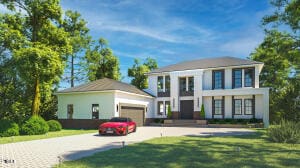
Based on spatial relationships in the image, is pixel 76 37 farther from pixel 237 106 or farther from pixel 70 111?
pixel 237 106

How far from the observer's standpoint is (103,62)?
4434cm

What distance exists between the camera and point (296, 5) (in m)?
18.0

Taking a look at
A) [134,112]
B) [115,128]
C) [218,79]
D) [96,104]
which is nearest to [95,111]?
[96,104]

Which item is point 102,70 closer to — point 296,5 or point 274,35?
point 274,35

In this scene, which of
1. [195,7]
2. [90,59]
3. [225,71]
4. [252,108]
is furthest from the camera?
[90,59]

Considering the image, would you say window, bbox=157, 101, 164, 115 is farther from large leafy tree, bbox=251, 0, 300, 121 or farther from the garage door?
large leafy tree, bbox=251, 0, 300, 121

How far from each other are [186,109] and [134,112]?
718 centimetres

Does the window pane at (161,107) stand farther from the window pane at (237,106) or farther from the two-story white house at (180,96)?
the window pane at (237,106)

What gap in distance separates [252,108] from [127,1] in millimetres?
19295

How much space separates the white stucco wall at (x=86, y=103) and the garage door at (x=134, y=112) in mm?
1749

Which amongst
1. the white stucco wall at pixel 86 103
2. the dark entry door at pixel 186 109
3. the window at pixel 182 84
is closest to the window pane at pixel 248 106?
the dark entry door at pixel 186 109

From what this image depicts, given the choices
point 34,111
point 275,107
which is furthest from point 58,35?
point 275,107

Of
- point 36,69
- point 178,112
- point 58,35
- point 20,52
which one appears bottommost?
point 178,112

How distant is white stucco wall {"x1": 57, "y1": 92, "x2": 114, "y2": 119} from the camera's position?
85.2ft
